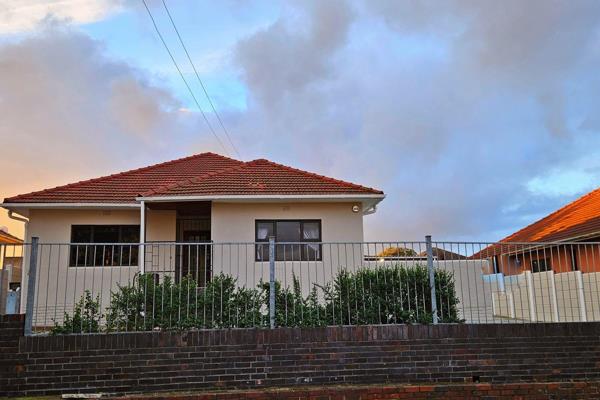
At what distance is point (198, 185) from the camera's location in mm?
13227

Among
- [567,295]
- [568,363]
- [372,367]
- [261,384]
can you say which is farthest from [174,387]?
[567,295]

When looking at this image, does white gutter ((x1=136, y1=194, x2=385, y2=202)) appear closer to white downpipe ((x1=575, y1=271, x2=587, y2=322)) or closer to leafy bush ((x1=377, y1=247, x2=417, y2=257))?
leafy bush ((x1=377, y1=247, x2=417, y2=257))

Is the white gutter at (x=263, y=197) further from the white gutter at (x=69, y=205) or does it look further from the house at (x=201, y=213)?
the white gutter at (x=69, y=205)

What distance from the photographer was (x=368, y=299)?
8.05 m

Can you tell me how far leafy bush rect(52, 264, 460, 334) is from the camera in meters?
7.47

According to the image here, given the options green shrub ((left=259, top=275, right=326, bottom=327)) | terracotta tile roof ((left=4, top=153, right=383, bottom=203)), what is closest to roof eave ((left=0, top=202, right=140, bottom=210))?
terracotta tile roof ((left=4, top=153, right=383, bottom=203))

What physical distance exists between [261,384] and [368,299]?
6.86ft

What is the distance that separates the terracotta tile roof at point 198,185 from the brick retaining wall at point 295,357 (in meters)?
5.88

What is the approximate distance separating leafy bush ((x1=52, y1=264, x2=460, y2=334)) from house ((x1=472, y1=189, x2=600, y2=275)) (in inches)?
60.8

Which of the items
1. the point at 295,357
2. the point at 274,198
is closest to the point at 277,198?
the point at 274,198

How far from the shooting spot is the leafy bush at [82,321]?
7.31 m

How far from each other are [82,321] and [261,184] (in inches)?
270

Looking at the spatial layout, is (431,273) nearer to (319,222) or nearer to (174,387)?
(174,387)

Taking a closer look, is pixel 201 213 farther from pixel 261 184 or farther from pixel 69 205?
pixel 69 205
